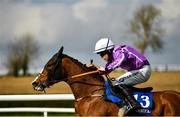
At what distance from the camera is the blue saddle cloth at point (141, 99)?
23.7 feet

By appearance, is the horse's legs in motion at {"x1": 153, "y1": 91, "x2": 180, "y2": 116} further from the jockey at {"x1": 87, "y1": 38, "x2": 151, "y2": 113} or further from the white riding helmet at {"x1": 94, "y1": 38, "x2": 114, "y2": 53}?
the white riding helmet at {"x1": 94, "y1": 38, "x2": 114, "y2": 53}

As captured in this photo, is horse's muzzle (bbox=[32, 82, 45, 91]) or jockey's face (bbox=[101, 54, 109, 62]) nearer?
jockey's face (bbox=[101, 54, 109, 62])

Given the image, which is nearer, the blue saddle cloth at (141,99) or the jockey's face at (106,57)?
the blue saddle cloth at (141,99)

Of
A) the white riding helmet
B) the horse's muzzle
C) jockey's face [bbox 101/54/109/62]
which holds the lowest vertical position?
the horse's muzzle

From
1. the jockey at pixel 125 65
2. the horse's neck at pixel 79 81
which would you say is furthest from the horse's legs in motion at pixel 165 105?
the horse's neck at pixel 79 81

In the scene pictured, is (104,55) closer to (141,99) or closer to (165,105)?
(141,99)

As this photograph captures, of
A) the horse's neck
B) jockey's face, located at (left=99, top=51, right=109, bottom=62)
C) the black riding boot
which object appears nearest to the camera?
the black riding boot

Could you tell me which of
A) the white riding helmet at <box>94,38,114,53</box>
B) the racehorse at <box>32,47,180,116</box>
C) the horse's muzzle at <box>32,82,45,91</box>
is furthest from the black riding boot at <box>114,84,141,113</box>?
the horse's muzzle at <box>32,82,45,91</box>

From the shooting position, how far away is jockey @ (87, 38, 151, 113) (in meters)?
7.24

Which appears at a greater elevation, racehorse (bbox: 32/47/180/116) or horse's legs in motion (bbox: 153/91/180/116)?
racehorse (bbox: 32/47/180/116)

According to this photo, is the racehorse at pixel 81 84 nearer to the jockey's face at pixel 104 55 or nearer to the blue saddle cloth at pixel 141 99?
the blue saddle cloth at pixel 141 99

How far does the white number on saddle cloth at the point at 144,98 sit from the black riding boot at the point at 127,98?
0.09m

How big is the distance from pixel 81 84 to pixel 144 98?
0.94 m

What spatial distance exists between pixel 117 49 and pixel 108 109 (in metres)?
0.87
